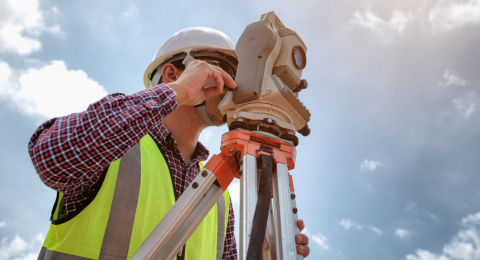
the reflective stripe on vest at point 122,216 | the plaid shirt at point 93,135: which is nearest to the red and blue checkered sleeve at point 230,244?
the reflective stripe on vest at point 122,216

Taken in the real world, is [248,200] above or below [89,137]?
below

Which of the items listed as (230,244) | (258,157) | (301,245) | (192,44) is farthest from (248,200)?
(192,44)

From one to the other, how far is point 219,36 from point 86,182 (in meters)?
1.82

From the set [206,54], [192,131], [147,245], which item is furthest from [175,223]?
[206,54]

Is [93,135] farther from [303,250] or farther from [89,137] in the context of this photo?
[303,250]

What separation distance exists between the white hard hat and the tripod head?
0.85m

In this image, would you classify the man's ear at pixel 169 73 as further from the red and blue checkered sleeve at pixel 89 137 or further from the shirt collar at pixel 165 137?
the red and blue checkered sleeve at pixel 89 137

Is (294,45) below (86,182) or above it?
above

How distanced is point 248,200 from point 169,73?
64.9 inches

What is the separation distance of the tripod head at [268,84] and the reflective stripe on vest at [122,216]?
551 millimetres

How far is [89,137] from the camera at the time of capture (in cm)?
112

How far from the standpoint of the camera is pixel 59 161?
1.10 m

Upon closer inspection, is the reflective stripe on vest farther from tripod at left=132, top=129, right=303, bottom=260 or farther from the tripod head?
the tripod head

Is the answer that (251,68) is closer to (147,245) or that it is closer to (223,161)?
(223,161)
